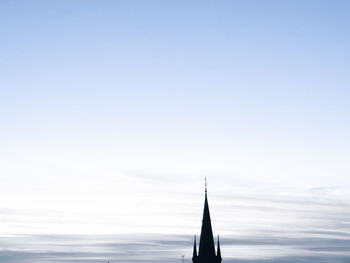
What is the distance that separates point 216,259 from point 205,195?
10996 mm

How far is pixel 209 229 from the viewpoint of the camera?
4461 inches

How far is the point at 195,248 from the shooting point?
12038cm

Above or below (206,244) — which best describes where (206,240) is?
above

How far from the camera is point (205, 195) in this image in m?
117

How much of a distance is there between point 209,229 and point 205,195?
6321 millimetres

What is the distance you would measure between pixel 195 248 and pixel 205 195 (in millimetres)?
10644

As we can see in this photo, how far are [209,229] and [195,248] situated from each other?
8.60m

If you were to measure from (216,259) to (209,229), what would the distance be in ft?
18.2

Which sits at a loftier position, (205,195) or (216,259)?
(205,195)

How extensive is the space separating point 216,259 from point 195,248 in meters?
6.78

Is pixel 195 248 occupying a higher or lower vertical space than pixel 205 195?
lower
